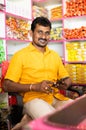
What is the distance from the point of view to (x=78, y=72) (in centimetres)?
394

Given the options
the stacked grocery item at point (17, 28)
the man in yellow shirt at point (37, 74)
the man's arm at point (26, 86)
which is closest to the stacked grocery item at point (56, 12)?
the stacked grocery item at point (17, 28)

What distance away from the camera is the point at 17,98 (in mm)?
2049

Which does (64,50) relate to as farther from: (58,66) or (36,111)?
(36,111)

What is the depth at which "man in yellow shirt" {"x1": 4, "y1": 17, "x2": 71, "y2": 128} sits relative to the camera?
6.59 ft

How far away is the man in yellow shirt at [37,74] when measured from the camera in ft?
6.59

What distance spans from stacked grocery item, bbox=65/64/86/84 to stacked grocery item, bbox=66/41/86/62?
105 millimetres

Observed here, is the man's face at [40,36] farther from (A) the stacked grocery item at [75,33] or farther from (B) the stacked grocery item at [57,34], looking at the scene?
(B) the stacked grocery item at [57,34]

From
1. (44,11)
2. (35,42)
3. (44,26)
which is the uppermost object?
(44,11)

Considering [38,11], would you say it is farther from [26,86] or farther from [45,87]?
[45,87]

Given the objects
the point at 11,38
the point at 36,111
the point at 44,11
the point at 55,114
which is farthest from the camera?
the point at 44,11

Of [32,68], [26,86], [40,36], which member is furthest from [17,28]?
[26,86]

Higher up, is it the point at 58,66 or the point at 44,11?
the point at 44,11

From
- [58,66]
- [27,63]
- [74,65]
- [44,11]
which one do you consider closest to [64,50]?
[74,65]

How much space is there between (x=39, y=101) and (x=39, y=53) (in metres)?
0.54
